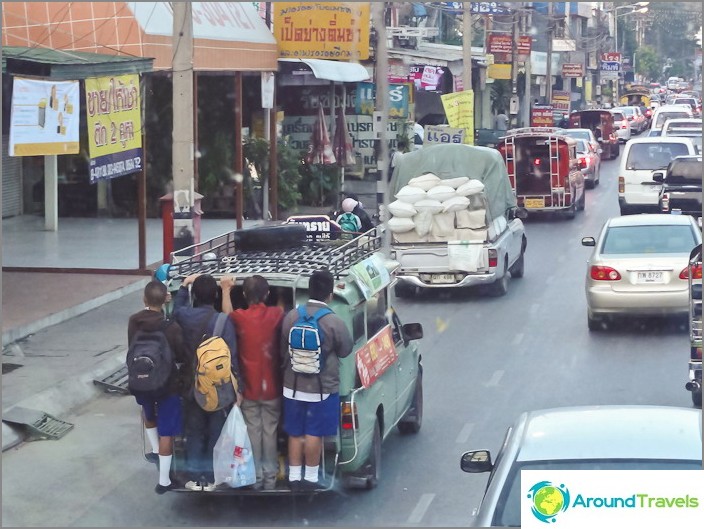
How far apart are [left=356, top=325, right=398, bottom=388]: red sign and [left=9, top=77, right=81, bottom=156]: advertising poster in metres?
6.78

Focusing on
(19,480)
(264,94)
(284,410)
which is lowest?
(19,480)

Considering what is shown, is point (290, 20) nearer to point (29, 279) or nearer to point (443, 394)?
point (29, 279)

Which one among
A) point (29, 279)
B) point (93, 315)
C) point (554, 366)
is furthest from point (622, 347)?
point (29, 279)

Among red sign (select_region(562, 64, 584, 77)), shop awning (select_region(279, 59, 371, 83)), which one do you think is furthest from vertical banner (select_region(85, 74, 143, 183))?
red sign (select_region(562, 64, 584, 77))

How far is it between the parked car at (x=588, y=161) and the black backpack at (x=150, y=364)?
2887 cm

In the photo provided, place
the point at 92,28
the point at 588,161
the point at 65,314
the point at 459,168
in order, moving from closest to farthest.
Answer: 1. the point at 65,314
2. the point at 459,168
3. the point at 92,28
4. the point at 588,161

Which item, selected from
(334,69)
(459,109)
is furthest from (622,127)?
(334,69)

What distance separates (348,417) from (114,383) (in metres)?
5.34

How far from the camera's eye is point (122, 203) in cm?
2820

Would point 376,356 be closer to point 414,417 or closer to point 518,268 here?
point 414,417

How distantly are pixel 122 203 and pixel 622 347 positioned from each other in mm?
15126

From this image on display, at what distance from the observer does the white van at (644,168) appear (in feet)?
96.8

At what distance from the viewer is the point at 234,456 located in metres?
9.09

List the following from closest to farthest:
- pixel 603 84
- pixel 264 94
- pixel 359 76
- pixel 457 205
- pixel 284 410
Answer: pixel 284 410 → pixel 457 205 → pixel 264 94 → pixel 359 76 → pixel 603 84
